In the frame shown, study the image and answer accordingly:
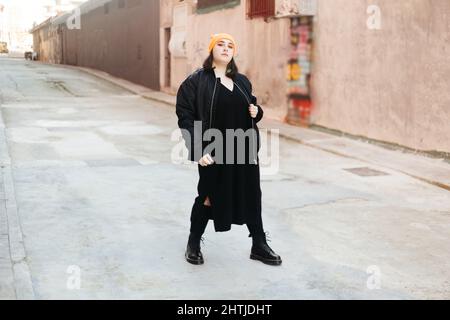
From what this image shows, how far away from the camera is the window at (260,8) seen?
14.9 m

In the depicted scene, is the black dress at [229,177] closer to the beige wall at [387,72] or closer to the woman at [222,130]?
the woman at [222,130]

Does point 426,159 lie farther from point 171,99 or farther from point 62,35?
point 62,35

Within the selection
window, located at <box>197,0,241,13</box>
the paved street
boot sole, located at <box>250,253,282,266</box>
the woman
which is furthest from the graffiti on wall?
the woman

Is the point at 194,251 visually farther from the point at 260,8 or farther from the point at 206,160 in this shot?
the point at 260,8

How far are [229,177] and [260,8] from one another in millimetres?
11549

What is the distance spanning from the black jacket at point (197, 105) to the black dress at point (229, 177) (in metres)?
0.05

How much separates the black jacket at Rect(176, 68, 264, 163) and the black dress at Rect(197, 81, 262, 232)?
0.18 feet

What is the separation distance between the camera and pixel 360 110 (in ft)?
39.7

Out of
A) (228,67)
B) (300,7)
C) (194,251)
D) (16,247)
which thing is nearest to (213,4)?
(300,7)

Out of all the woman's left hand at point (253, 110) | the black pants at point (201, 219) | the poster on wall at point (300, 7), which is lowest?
the black pants at point (201, 219)

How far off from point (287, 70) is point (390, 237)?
911 centimetres

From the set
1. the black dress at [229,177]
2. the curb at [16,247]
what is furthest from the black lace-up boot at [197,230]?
the curb at [16,247]

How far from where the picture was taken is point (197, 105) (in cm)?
479

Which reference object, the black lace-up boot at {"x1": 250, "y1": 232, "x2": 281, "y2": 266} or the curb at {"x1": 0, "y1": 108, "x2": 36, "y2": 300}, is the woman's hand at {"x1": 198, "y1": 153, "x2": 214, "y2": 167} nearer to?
the black lace-up boot at {"x1": 250, "y1": 232, "x2": 281, "y2": 266}
